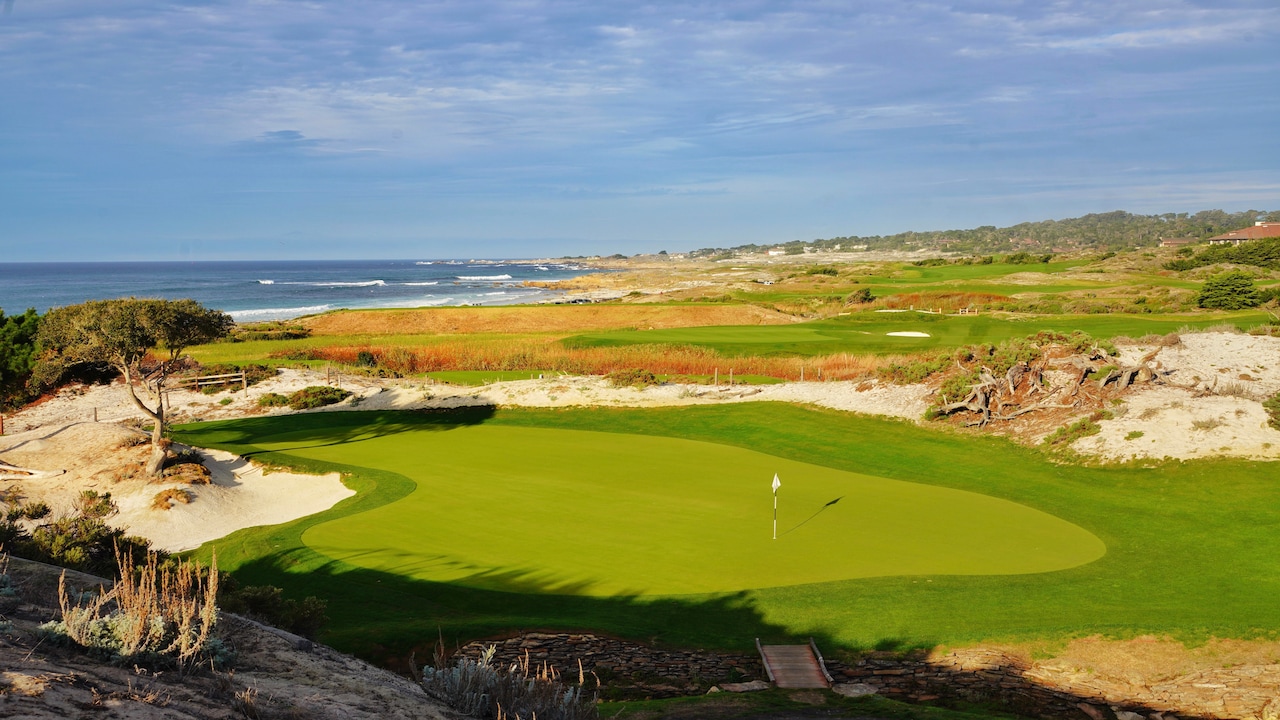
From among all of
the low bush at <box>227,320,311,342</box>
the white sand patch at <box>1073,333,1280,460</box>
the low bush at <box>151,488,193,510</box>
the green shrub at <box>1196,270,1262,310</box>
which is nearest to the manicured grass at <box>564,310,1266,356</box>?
the green shrub at <box>1196,270,1262,310</box>

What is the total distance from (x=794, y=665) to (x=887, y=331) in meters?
41.3

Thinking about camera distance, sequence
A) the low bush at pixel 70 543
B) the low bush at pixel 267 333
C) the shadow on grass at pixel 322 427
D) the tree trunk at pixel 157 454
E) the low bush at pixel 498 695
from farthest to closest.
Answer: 1. the low bush at pixel 267 333
2. the shadow on grass at pixel 322 427
3. the tree trunk at pixel 157 454
4. the low bush at pixel 70 543
5. the low bush at pixel 498 695

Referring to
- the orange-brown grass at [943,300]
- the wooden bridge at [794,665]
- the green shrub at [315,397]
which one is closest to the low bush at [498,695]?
the wooden bridge at [794,665]

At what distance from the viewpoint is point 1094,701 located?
31.9ft

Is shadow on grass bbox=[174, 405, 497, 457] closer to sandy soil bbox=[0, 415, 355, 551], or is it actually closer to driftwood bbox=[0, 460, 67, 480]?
sandy soil bbox=[0, 415, 355, 551]

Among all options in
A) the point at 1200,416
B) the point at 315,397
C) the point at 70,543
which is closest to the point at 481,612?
the point at 70,543

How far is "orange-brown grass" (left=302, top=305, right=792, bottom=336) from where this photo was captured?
201 ft

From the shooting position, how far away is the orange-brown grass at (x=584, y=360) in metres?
38.5

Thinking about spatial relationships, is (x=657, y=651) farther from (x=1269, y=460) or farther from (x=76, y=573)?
(x=1269, y=460)

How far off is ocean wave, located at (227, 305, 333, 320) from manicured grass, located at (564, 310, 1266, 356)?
4908 cm

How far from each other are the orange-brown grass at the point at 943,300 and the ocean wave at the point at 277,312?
56950mm

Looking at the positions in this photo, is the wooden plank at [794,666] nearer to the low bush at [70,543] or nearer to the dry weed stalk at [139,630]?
the dry weed stalk at [139,630]

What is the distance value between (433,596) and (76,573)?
206 inches

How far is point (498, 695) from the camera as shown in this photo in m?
6.59
